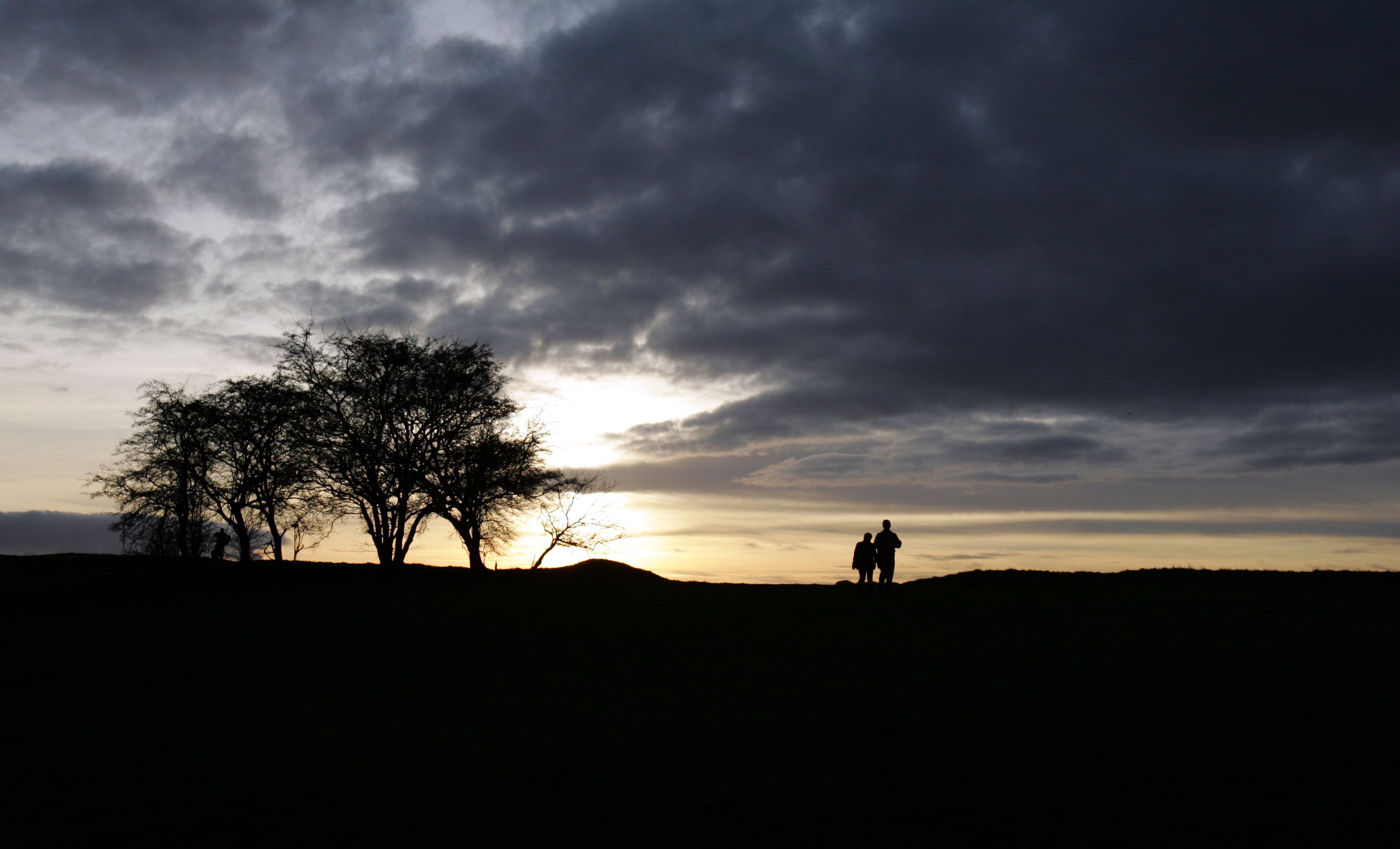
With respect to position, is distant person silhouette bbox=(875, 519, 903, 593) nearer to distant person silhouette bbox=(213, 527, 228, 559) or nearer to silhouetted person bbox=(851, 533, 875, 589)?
silhouetted person bbox=(851, 533, 875, 589)

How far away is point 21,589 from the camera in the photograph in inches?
1286

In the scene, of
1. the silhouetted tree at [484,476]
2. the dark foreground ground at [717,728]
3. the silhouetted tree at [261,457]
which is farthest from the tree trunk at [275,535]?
the dark foreground ground at [717,728]

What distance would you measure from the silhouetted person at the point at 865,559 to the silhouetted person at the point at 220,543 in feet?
126

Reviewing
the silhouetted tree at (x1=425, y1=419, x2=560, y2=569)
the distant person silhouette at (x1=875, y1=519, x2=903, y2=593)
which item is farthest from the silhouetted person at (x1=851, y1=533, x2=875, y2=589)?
the silhouetted tree at (x1=425, y1=419, x2=560, y2=569)

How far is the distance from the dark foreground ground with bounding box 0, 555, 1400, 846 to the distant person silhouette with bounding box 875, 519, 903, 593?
593 centimetres

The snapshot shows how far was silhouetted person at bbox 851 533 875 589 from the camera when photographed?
30.5 metres

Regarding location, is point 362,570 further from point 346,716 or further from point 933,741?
point 933,741

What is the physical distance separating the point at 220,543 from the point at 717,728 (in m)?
48.3

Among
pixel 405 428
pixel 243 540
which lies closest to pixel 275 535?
pixel 243 540

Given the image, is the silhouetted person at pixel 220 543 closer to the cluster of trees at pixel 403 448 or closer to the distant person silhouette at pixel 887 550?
Result: the cluster of trees at pixel 403 448

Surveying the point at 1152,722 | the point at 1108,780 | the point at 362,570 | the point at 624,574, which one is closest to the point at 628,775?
the point at 1108,780

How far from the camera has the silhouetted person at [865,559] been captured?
30516 mm

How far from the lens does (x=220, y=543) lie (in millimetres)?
51406

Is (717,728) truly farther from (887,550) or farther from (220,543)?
(220,543)
